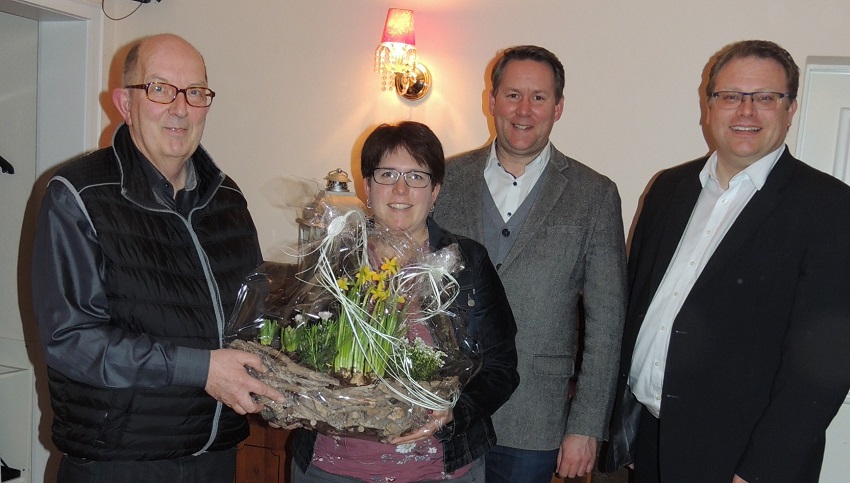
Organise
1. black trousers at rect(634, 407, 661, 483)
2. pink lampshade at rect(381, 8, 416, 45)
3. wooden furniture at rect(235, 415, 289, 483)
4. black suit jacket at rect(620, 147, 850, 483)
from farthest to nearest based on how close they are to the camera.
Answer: pink lampshade at rect(381, 8, 416, 45) < wooden furniture at rect(235, 415, 289, 483) < black trousers at rect(634, 407, 661, 483) < black suit jacket at rect(620, 147, 850, 483)

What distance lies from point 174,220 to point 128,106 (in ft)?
1.11

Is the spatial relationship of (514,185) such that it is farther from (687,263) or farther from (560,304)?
(687,263)

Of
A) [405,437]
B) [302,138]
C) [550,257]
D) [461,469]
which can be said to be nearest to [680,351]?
[550,257]

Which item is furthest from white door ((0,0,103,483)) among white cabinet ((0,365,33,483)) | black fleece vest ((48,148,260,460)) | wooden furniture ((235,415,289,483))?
black fleece vest ((48,148,260,460))

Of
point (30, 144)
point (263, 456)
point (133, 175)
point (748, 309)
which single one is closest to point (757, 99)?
point (748, 309)

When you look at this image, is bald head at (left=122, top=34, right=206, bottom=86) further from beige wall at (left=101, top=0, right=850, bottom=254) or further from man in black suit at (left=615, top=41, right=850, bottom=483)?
beige wall at (left=101, top=0, right=850, bottom=254)

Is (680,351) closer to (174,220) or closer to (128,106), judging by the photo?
(174,220)

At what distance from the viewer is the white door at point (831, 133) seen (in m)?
3.09

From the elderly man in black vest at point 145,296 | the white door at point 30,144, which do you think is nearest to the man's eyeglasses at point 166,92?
the elderly man in black vest at point 145,296

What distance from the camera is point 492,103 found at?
2.53 metres

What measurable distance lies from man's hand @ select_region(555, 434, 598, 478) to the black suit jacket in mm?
256

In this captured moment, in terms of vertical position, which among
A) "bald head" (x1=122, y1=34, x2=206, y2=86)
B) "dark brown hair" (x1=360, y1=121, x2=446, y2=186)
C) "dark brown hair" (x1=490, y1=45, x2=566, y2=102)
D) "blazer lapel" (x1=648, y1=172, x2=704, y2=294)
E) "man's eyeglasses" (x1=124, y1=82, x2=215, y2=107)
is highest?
"dark brown hair" (x1=490, y1=45, x2=566, y2=102)

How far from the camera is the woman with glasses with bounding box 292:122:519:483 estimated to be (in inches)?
72.3

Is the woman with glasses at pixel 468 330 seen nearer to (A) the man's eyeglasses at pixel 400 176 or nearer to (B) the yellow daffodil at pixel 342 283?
(A) the man's eyeglasses at pixel 400 176
